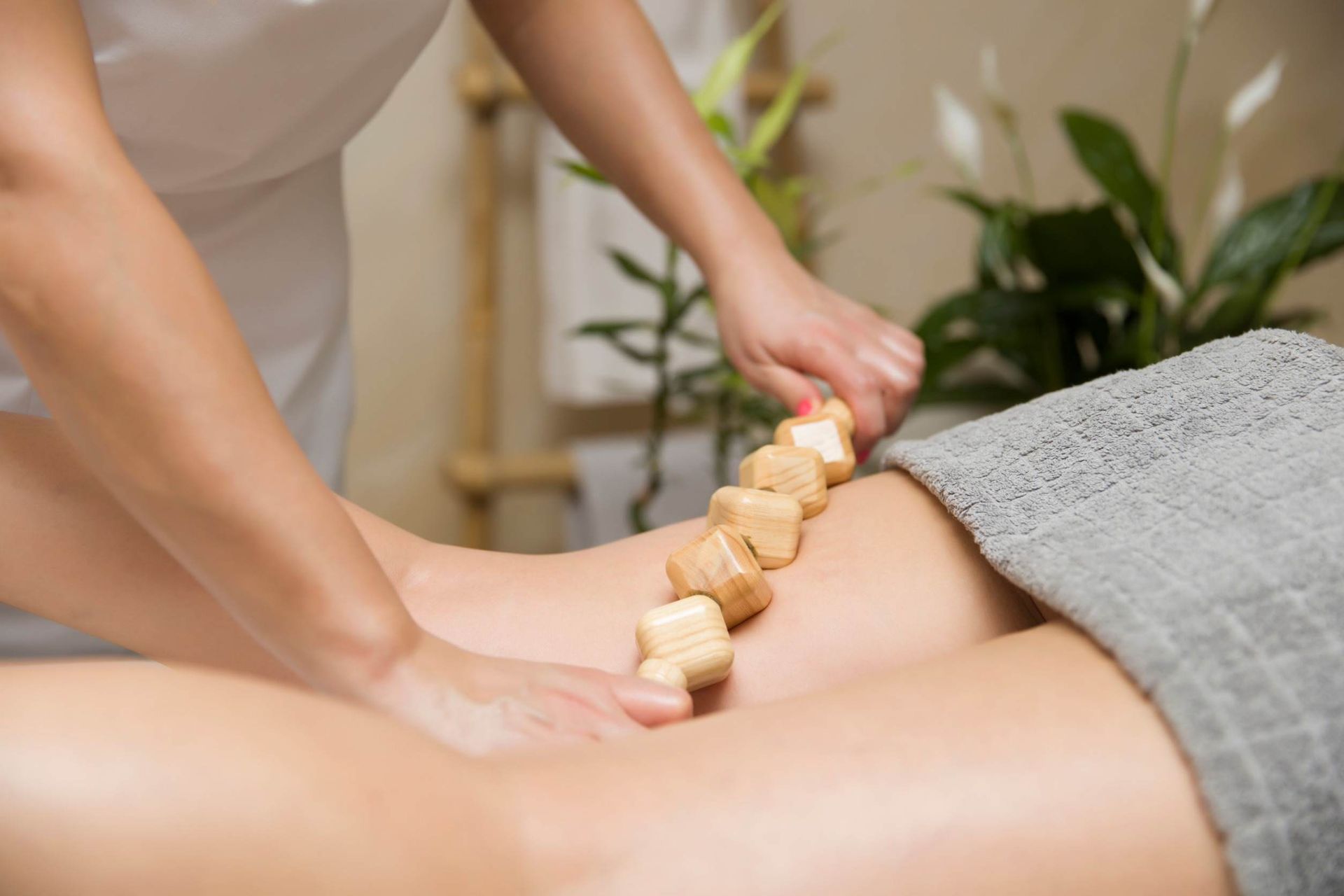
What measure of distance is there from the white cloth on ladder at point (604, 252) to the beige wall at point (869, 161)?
15 cm

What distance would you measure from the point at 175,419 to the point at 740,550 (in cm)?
27

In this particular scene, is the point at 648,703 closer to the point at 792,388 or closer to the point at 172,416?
the point at 172,416

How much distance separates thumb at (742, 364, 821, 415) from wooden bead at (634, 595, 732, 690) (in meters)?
0.26

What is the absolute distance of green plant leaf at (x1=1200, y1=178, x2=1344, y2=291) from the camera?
1235 millimetres

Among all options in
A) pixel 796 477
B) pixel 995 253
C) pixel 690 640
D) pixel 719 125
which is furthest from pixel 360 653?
pixel 995 253

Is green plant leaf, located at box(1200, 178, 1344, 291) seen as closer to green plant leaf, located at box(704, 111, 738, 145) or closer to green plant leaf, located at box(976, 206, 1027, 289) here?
green plant leaf, located at box(976, 206, 1027, 289)

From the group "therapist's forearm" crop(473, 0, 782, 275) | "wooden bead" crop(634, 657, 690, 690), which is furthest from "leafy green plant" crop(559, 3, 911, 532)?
"wooden bead" crop(634, 657, 690, 690)

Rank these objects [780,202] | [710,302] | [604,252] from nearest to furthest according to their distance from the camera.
A: [710,302] < [780,202] < [604,252]

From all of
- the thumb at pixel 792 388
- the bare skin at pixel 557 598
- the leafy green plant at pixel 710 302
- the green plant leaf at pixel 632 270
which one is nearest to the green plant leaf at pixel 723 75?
the leafy green plant at pixel 710 302

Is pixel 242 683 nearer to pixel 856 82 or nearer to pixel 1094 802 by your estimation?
pixel 1094 802

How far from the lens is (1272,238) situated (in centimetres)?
127

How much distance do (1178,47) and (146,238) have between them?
1807 mm

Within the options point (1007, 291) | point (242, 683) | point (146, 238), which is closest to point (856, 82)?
point (1007, 291)

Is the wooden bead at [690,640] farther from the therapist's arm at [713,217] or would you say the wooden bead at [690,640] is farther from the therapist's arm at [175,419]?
the therapist's arm at [713,217]
